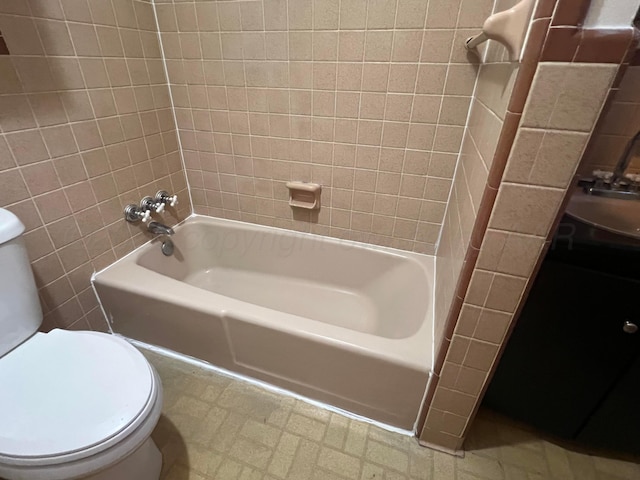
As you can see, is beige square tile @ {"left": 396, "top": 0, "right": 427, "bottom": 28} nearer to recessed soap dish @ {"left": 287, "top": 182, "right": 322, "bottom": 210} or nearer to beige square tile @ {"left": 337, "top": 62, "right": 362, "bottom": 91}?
beige square tile @ {"left": 337, "top": 62, "right": 362, "bottom": 91}

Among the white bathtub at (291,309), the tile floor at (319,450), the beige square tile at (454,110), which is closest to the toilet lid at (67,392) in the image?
the white bathtub at (291,309)

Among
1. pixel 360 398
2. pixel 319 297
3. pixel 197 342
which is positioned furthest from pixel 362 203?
pixel 197 342

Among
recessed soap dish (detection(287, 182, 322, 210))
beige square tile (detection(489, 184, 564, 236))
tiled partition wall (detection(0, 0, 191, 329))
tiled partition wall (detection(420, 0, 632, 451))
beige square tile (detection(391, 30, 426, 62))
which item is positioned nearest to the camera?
tiled partition wall (detection(420, 0, 632, 451))

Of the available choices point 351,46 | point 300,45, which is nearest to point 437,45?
point 351,46

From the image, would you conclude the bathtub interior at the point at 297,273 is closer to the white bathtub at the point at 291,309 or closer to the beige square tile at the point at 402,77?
the white bathtub at the point at 291,309

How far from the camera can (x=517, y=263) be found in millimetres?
721

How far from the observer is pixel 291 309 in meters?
1.66

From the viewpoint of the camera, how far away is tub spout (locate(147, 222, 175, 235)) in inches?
62.7

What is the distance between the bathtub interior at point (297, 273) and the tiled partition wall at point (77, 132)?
0.95ft

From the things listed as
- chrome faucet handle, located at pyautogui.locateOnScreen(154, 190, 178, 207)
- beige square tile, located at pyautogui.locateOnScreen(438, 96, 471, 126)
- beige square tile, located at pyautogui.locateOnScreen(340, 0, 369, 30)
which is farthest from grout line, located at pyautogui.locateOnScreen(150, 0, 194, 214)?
beige square tile, located at pyautogui.locateOnScreen(438, 96, 471, 126)

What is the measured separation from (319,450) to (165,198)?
134 cm

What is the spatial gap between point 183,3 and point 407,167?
1.18 metres

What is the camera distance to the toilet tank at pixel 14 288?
3.01ft

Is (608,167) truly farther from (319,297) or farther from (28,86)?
(28,86)
